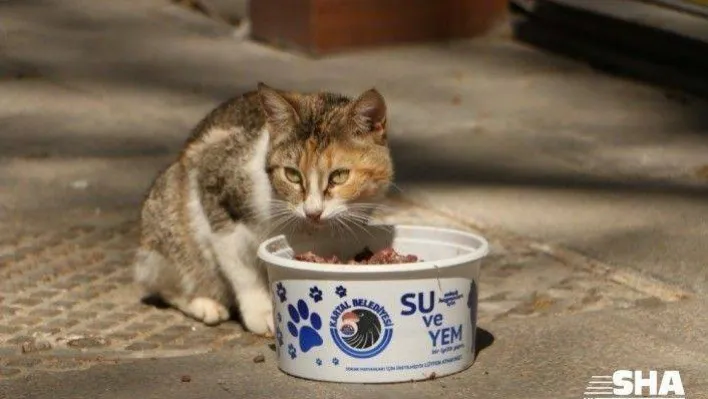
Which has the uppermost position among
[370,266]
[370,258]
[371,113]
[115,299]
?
[371,113]

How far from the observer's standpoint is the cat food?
15.5 ft

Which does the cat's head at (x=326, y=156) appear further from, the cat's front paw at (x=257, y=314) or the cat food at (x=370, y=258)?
the cat's front paw at (x=257, y=314)

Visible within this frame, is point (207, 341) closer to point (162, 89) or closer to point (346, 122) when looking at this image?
point (346, 122)

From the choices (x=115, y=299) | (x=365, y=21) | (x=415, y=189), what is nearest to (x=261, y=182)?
(x=115, y=299)

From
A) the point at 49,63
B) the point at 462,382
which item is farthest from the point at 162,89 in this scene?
the point at 462,382

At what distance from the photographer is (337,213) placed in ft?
→ 15.9

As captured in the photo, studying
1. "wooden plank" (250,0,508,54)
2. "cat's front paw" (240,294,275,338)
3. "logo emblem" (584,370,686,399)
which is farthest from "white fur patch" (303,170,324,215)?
"wooden plank" (250,0,508,54)

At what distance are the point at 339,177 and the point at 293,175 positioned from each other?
6.0 inches

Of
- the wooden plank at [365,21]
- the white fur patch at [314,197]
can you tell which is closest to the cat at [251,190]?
the white fur patch at [314,197]

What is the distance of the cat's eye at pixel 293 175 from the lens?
487cm

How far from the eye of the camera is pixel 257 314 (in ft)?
17.2

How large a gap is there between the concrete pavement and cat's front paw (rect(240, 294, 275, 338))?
55 mm

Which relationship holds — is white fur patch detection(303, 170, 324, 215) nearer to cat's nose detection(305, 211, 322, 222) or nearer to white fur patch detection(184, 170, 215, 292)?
cat's nose detection(305, 211, 322, 222)

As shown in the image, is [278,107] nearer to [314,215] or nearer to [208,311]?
[314,215]
